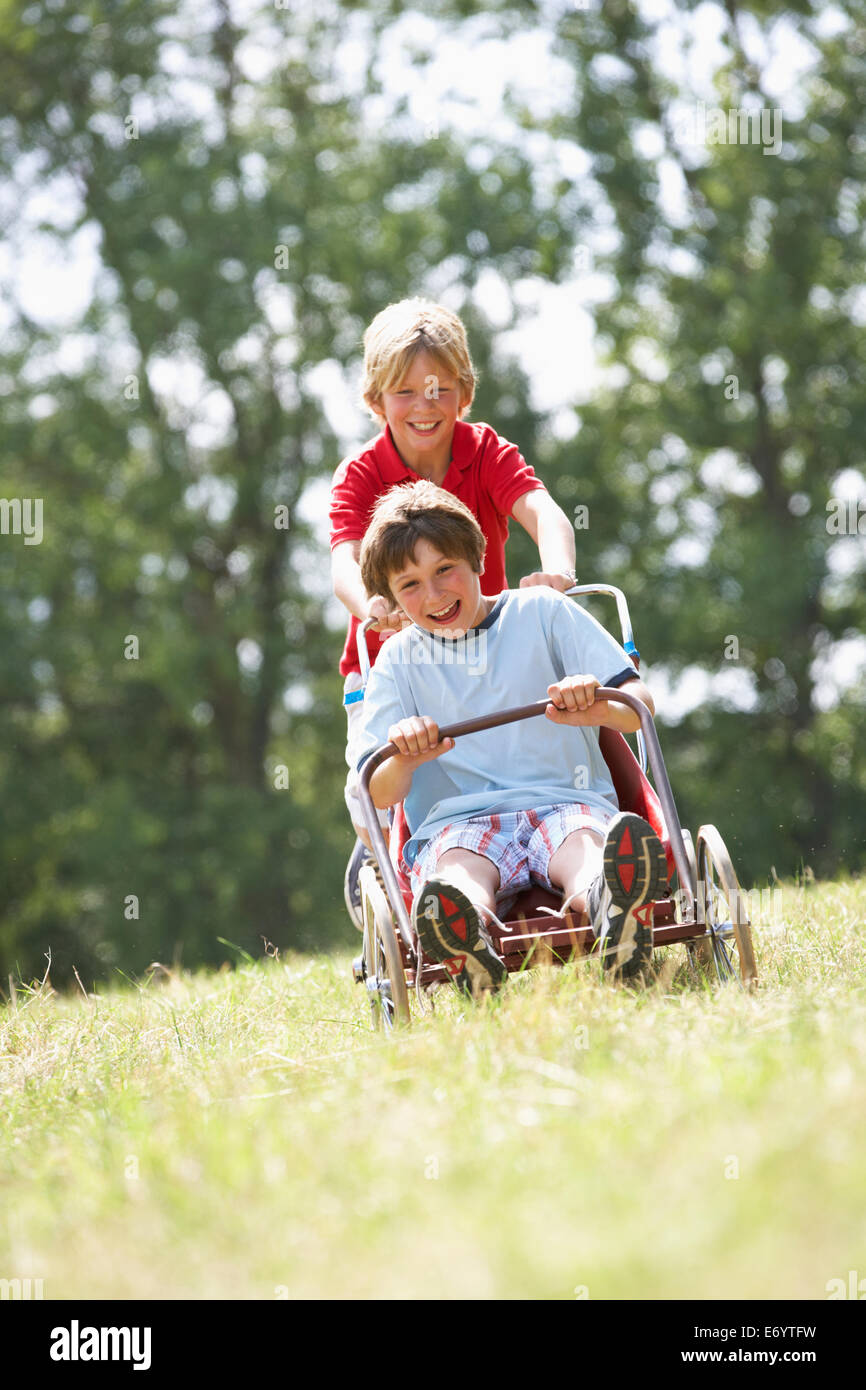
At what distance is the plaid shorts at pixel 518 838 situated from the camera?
131 inches

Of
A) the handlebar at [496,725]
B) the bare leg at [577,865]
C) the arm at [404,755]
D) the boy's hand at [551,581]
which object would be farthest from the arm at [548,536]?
the bare leg at [577,865]

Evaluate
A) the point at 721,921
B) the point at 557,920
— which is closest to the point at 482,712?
the point at 557,920

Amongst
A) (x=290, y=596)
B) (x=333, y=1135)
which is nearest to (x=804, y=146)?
(x=290, y=596)

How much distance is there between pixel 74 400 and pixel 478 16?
6.17 m

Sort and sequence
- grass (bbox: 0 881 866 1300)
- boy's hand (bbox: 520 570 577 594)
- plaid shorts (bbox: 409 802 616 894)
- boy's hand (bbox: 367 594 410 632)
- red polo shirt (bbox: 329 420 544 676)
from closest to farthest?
grass (bbox: 0 881 866 1300) → plaid shorts (bbox: 409 802 616 894) → boy's hand (bbox: 367 594 410 632) → boy's hand (bbox: 520 570 577 594) → red polo shirt (bbox: 329 420 544 676)

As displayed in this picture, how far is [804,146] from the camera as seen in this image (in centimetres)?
1373

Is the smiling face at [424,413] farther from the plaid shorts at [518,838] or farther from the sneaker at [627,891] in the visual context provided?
the sneaker at [627,891]

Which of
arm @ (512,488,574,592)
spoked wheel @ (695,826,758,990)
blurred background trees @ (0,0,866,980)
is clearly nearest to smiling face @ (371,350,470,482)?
arm @ (512,488,574,592)

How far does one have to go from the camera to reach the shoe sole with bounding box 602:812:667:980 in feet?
9.45

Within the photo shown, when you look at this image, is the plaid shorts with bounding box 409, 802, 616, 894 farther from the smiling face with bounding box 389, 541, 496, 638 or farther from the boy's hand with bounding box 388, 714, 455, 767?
the smiling face with bounding box 389, 541, 496, 638

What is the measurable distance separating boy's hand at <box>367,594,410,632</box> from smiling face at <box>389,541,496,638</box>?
0.03 meters

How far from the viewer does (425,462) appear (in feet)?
13.6

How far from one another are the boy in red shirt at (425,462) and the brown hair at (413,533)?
0.23m
